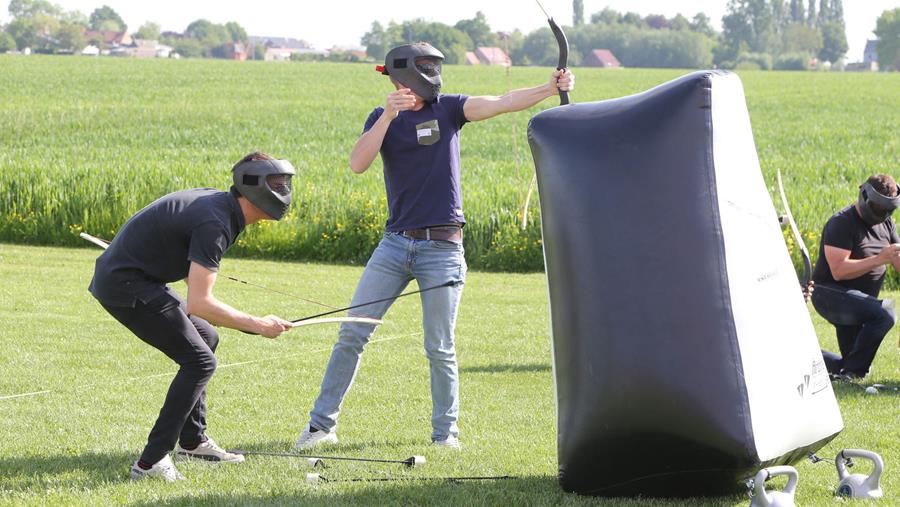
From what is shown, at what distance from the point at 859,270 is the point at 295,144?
78.4 ft

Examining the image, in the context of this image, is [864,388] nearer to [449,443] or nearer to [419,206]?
[449,443]

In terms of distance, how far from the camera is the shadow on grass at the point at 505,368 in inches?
381

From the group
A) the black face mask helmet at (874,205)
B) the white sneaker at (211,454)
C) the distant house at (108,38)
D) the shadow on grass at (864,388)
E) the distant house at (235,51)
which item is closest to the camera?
the white sneaker at (211,454)

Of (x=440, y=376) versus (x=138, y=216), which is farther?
(x=440, y=376)

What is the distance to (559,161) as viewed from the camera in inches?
219

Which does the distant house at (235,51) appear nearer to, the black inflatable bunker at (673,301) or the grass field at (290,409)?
the grass field at (290,409)

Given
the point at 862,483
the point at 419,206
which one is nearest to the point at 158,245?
the point at 419,206

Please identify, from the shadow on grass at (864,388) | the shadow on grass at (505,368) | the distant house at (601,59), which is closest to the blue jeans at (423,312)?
the shadow on grass at (505,368)

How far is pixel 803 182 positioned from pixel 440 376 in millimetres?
17321

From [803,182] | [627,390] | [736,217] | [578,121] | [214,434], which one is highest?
[578,121]

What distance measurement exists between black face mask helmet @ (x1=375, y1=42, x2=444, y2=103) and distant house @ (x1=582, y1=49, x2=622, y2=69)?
4872 inches

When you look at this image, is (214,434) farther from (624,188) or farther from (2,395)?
(624,188)

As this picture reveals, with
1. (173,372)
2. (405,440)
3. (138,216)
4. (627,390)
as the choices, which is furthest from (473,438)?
(173,372)

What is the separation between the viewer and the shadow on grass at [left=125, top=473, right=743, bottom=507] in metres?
5.59
